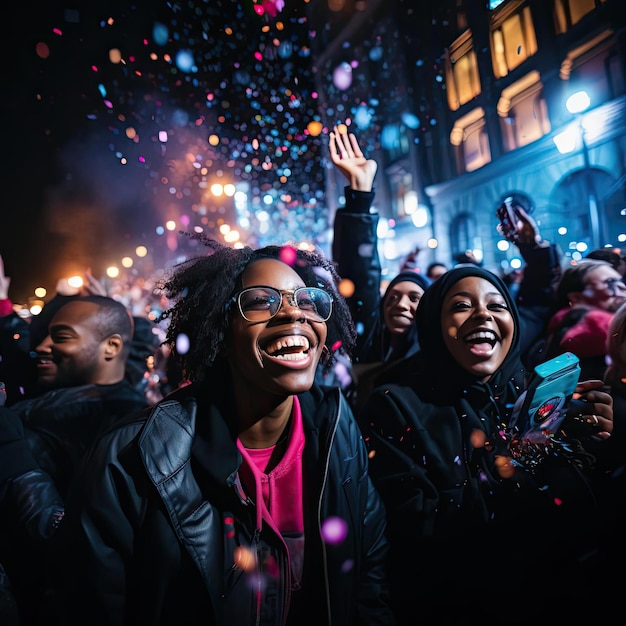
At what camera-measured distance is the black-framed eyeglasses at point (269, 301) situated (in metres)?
1.48

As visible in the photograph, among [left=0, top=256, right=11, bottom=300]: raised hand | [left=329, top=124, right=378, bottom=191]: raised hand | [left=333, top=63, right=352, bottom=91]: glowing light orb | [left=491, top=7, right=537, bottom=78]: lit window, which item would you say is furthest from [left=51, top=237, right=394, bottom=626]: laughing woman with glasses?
[left=333, top=63, right=352, bottom=91]: glowing light orb

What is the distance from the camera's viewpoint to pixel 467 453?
5.63 feet

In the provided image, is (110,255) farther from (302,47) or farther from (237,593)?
(237,593)

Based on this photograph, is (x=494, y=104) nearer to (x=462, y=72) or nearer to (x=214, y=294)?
(x=462, y=72)

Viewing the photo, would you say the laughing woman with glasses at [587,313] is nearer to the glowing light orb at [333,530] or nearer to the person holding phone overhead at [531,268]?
the person holding phone overhead at [531,268]

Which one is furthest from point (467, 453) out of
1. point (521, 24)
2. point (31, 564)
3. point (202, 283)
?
point (521, 24)

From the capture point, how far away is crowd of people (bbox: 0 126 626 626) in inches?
48.9

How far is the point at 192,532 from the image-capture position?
1.24m

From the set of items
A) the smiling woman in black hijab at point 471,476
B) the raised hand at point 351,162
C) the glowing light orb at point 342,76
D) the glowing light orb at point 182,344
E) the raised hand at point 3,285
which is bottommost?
the smiling woman in black hijab at point 471,476

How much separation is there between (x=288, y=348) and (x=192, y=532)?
0.67 metres

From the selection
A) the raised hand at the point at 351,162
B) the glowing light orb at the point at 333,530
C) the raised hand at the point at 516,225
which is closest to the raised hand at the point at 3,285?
the raised hand at the point at 351,162

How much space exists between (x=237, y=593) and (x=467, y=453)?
1.07 m

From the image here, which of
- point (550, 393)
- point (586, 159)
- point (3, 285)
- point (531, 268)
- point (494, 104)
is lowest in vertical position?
point (550, 393)

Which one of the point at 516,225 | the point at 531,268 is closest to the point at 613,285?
the point at 531,268
